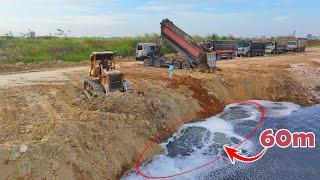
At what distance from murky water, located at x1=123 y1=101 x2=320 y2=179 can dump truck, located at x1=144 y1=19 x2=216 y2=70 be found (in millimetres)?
7548

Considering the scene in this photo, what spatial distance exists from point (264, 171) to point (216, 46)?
1336 inches

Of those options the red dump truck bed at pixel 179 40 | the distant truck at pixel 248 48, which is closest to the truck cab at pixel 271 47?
the distant truck at pixel 248 48

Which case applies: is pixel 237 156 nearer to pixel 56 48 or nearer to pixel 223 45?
pixel 56 48

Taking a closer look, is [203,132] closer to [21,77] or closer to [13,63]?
[21,77]

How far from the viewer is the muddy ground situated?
14680 mm

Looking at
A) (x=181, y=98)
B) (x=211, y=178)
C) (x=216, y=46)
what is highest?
(x=216, y=46)

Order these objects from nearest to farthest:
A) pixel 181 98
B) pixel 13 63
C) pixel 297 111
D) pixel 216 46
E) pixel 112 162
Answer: pixel 112 162
pixel 181 98
pixel 297 111
pixel 13 63
pixel 216 46

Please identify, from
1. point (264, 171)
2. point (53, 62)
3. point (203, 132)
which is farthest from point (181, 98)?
point (53, 62)

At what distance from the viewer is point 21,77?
29.2m

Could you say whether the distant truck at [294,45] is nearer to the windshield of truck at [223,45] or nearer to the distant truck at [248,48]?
the distant truck at [248,48]

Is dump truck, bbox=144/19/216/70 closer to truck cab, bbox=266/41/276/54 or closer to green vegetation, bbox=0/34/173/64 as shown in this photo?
green vegetation, bbox=0/34/173/64

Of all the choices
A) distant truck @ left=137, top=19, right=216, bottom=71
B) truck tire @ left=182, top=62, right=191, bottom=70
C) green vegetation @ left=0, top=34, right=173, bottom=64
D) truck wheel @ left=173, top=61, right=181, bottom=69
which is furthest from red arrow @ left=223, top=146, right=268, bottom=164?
green vegetation @ left=0, top=34, right=173, bottom=64

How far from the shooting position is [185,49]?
3469cm

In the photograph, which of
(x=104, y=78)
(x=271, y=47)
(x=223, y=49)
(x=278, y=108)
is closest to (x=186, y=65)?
(x=278, y=108)
